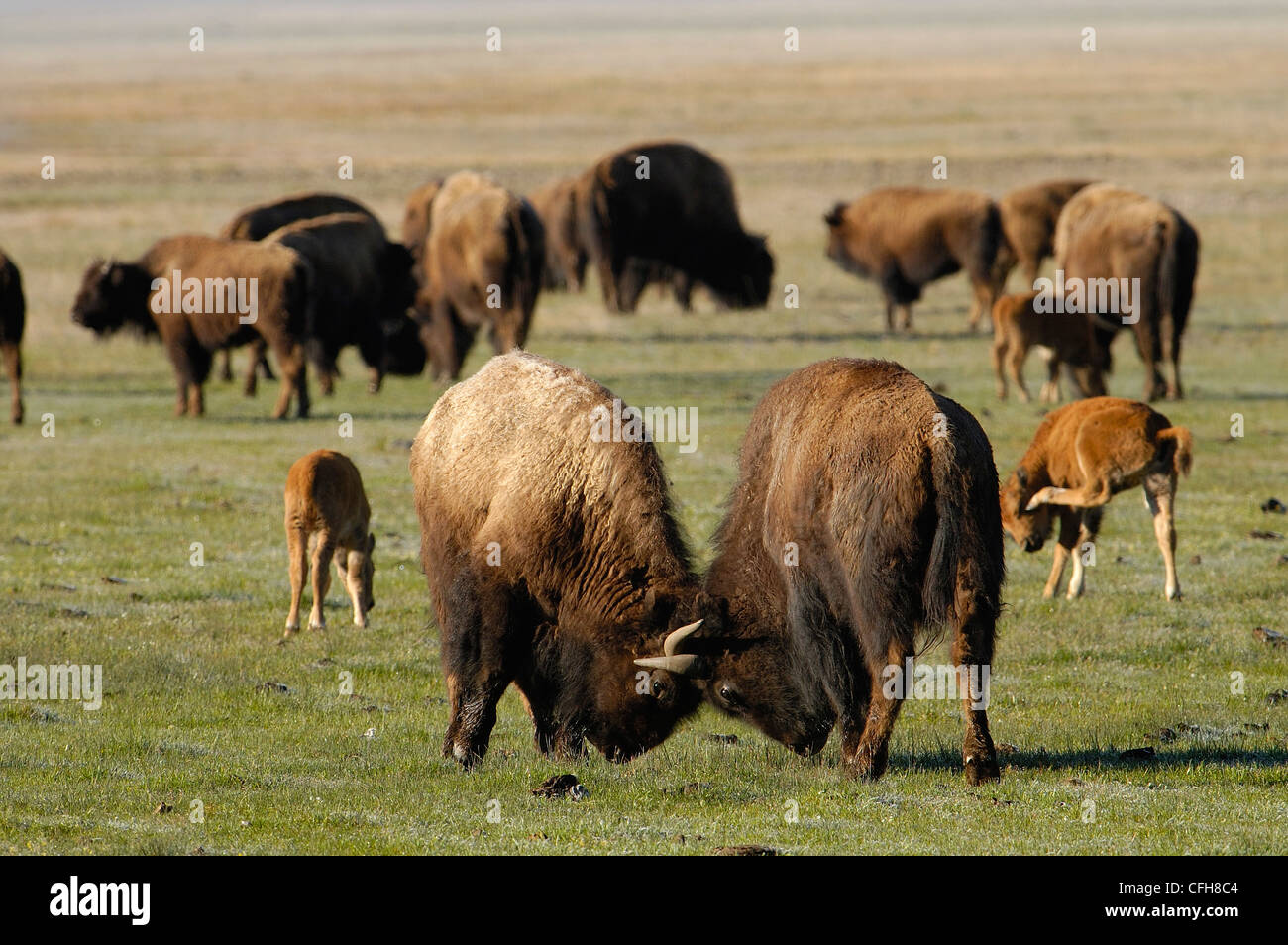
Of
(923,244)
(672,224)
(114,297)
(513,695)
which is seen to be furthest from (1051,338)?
(672,224)

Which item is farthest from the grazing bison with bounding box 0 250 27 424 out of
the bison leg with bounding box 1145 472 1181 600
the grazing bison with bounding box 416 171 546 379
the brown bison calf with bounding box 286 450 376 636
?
the bison leg with bounding box 1145 472 1181 600

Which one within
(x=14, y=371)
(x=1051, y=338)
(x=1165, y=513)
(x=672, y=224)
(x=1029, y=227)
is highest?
(x=672, y=224)

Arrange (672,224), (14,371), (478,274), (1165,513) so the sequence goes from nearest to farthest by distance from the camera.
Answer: (1165,513)
(14,371)
(478,274)
(672,224)

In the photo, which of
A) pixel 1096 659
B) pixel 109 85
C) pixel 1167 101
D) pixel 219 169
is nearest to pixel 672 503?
pixel 1096 659

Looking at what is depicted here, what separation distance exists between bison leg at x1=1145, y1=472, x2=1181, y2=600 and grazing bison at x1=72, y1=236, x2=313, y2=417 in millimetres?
11226

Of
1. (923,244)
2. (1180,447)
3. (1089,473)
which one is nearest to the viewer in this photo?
(1180,447)

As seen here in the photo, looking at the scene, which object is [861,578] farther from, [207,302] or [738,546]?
[207,302]

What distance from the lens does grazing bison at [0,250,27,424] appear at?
19891mm

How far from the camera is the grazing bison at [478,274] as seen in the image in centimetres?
2305

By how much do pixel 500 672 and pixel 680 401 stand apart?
13325 mm

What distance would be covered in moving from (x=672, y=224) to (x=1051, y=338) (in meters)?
12.3

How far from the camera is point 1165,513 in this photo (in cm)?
1134

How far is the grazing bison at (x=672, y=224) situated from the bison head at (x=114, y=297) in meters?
10.7

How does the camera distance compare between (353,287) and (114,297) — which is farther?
(353,287)
